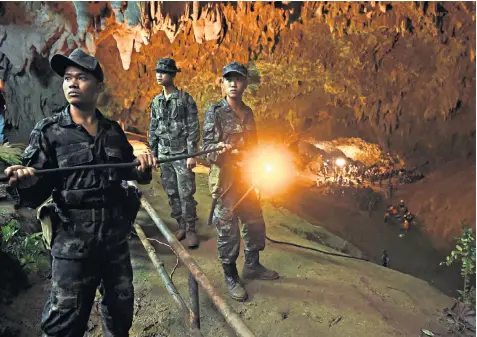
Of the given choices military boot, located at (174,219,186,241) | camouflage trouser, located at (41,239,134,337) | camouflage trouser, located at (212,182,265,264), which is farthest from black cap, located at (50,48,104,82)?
military boot, located at (174,219,186,241)

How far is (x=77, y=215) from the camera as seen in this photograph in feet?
6.59

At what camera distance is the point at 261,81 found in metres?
14.3

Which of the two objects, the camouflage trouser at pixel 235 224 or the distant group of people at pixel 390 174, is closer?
the camouflage trouser at pixel 235 224

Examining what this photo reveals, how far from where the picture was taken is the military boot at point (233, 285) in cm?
337

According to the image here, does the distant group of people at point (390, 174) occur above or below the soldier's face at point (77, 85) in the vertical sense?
below

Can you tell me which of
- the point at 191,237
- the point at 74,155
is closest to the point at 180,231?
the point at 191,237

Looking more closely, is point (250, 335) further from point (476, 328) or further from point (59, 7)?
point (59, 7)

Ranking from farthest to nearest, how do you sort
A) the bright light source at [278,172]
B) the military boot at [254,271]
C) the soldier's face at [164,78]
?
1. the bright light source at [278,172]
2. the soldier's face at [164,78]
3. the military boot at [254,271]

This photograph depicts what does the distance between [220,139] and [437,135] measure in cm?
1404

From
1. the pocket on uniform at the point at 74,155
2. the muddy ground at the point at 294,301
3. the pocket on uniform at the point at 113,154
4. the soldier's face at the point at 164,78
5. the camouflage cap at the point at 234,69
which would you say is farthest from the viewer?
the soldier's face at the point at 164,78

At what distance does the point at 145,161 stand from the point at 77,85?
1.96 ft

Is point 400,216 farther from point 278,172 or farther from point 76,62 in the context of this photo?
point 76,62

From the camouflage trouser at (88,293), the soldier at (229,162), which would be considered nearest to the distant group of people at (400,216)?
the soldier at (229,162)

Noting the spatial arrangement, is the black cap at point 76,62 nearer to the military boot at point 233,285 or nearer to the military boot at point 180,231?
the military boot at point 233,285
